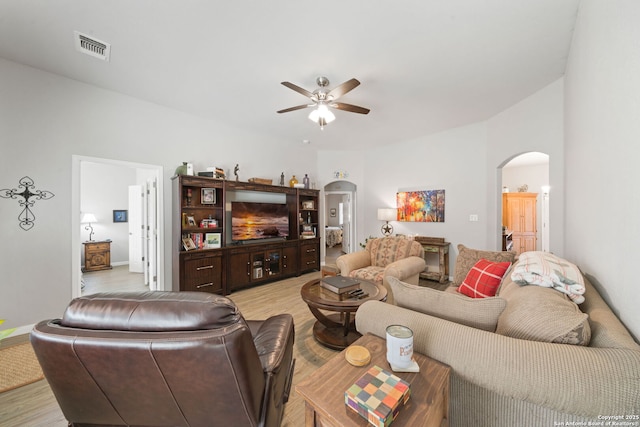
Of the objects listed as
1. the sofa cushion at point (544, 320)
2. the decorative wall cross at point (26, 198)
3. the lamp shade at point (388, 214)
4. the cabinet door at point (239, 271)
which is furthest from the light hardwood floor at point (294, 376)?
the lamp shade at point (388, 214)

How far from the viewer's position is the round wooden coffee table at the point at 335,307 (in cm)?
205

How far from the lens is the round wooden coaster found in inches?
38.2

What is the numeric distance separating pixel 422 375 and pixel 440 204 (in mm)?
4278

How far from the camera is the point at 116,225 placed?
616cm

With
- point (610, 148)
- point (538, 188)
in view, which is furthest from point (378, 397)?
point (538, 188)

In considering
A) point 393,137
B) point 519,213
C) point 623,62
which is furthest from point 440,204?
point 623,62

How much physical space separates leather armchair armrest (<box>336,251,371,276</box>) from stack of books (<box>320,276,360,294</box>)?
0.81m

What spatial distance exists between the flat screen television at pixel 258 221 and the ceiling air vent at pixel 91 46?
2.36 metres

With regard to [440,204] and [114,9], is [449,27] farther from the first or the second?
[440,204]

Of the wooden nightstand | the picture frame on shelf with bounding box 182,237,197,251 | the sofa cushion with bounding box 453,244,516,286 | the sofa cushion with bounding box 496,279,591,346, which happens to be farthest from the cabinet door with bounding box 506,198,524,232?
the wooden nightstand

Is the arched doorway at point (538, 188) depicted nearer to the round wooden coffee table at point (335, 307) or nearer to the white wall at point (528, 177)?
the white wall at point (528, 177)

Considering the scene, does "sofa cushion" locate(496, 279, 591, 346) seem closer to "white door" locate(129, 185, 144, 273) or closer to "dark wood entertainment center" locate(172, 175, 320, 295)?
"dark wood entertainment center" locate(172, 175, 320, 295)

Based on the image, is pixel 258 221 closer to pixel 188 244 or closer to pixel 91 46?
pixel 188 244

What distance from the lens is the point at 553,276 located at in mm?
1336
